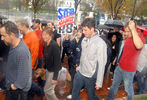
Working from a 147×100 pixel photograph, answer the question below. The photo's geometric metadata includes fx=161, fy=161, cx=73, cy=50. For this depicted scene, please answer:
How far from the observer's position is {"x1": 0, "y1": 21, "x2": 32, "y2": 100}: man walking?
91.0 inches

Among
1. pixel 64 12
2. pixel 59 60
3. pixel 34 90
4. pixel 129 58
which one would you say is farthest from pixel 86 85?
pixel 64 12

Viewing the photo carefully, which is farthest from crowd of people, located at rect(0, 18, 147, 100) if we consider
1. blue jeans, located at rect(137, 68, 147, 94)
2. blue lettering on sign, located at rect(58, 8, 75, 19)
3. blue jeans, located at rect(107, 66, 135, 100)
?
blue lettering on sign, located at rect(58, 8, 75, 19)

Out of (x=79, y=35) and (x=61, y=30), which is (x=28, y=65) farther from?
(x=61, y=30)

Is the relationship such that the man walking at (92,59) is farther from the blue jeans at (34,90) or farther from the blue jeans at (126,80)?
the blue jeans at (34,90)

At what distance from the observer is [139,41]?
2.87 metres

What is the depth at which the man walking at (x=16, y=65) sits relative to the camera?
2312mm

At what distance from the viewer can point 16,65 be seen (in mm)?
2324

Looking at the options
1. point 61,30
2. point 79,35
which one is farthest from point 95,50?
point 61,30

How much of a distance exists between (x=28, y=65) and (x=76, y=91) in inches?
46.3

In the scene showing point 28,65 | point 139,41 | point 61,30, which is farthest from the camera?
point 61,30

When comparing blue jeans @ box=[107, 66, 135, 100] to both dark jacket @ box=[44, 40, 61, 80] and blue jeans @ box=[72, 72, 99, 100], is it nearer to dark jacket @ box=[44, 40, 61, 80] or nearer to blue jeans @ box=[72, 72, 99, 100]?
blue jeans @ box=[72, 72, 99, 100]

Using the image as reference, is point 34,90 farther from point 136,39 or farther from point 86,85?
point 136,39

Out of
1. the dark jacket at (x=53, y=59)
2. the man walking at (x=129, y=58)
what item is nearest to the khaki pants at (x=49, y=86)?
the dark jacket at (x=53, y=59)

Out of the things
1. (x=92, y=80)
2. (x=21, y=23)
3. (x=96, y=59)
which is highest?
(x=21, y=23)
